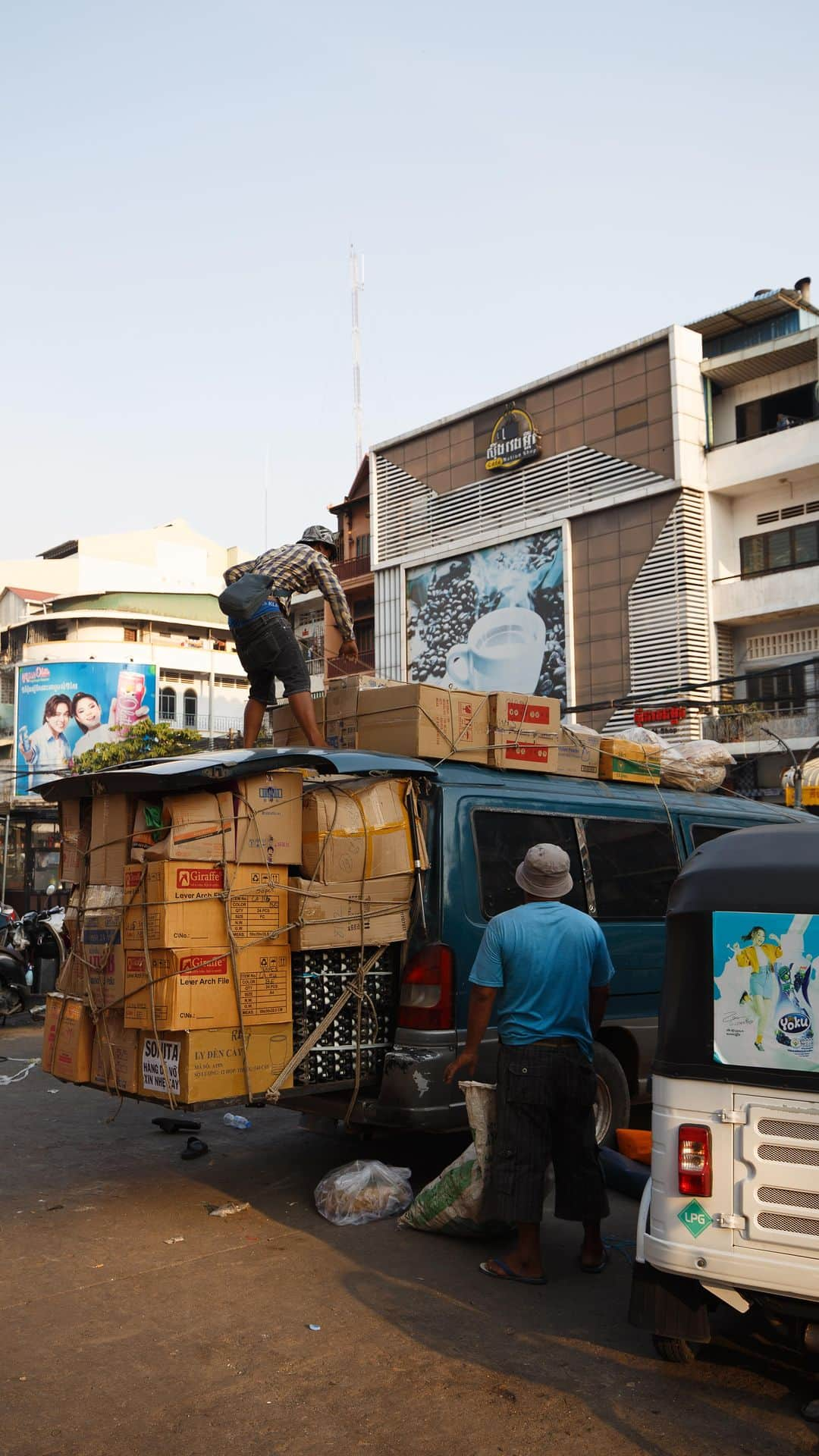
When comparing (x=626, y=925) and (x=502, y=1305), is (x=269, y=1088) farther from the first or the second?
(x=626, y=925)

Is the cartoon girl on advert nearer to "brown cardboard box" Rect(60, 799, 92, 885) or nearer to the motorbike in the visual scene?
"brown cardboard box" Rect(60, 799, 92, 885)

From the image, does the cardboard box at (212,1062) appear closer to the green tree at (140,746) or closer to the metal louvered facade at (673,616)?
the metal louvered facade at (673,616)

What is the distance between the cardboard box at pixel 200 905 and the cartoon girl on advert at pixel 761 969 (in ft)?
7.50

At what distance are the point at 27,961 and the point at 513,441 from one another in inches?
877

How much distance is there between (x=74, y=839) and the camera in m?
5.78

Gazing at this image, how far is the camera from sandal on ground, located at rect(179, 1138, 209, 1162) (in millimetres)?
6602

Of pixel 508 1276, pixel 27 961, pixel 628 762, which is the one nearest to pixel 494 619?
pixel 27 961

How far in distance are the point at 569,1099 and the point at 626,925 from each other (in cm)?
184

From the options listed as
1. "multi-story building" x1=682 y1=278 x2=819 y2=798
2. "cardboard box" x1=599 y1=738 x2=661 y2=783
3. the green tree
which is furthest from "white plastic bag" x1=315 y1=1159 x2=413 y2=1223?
the green tree

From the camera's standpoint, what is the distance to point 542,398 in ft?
104

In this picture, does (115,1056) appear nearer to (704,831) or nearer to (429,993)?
(429,993)

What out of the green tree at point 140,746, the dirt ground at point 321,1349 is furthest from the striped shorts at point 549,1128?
the green tree at point 140,746

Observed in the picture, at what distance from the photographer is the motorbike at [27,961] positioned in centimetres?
1317

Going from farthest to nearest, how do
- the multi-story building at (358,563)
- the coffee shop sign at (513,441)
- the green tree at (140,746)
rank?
1. the multi-story building at (358,563)
2. the green tree at (140,746)
3. the coffee shop sign at (513,441)
